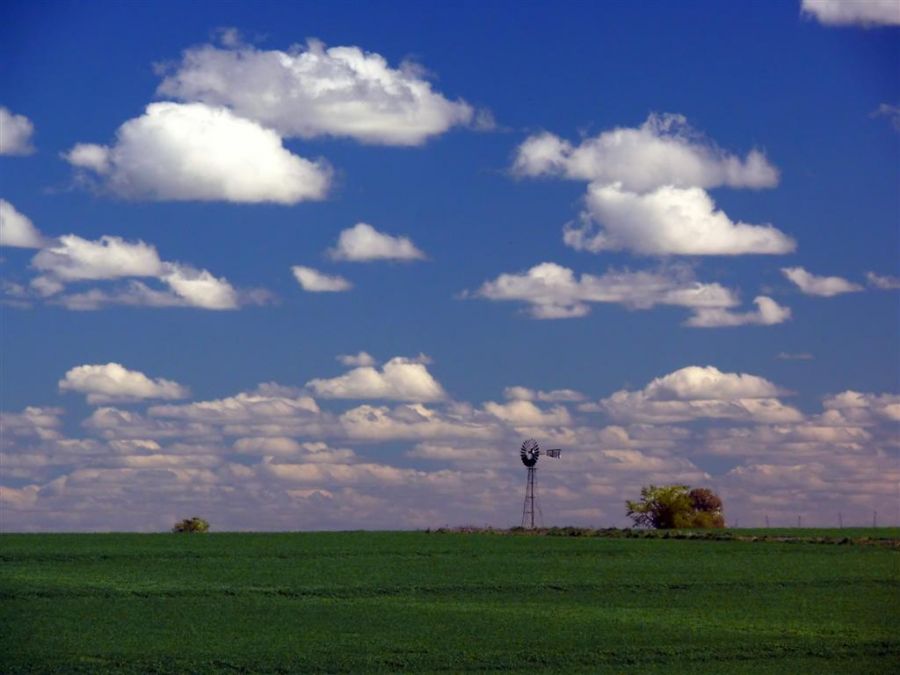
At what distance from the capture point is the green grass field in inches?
1283

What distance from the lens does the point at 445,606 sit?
139 feet

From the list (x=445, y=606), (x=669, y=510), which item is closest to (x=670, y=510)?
(x=669, y=510)

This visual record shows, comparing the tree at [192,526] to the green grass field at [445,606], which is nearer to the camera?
the green grass field at [445,606]

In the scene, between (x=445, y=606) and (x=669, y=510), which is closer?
(x=445, y=606)

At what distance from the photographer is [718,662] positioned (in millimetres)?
32938

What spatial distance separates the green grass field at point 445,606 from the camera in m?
32.6

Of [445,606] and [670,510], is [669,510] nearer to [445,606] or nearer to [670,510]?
[670,510]

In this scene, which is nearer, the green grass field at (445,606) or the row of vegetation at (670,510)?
the green grass field at (445,606)

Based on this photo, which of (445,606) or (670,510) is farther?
(670,510)

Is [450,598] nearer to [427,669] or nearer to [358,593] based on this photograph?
[358,593]

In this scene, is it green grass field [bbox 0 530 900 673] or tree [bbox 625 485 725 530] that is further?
tree [bbox 625 485 725 530]

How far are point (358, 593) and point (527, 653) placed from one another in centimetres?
1357

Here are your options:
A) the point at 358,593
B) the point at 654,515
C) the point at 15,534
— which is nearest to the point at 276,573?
the point at 358,593

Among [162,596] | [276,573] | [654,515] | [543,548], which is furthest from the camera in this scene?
[654,515]
